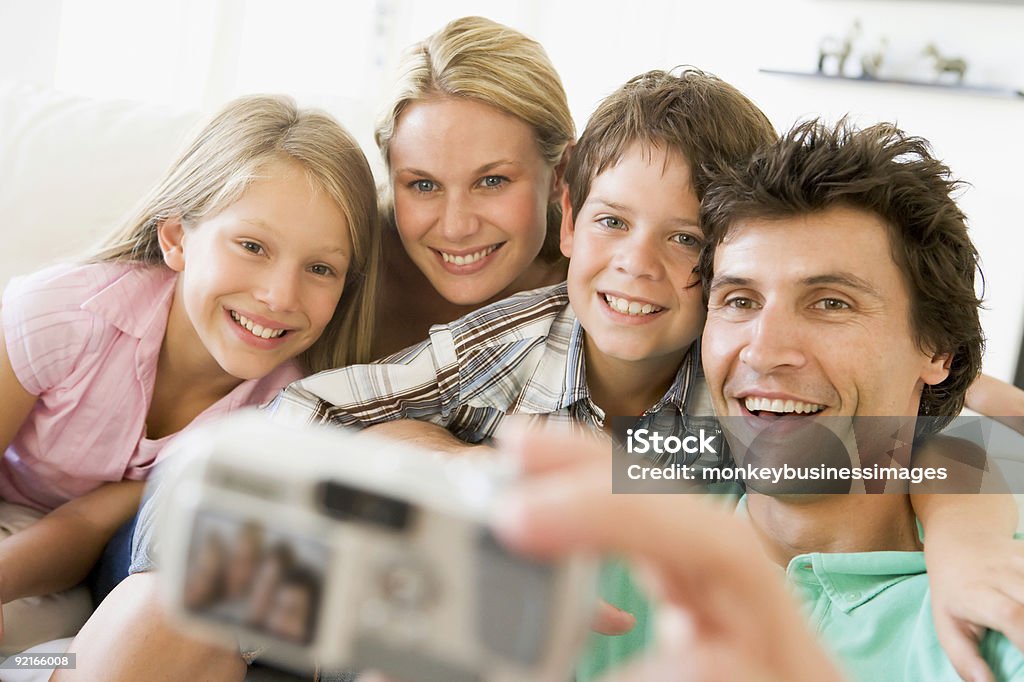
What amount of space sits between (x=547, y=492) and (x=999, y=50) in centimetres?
434

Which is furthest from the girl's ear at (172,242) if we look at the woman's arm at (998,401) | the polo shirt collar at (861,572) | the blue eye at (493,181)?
the woman's arm at (998,401)

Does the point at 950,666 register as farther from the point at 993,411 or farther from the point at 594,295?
the point at 993,411

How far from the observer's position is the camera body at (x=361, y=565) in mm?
445

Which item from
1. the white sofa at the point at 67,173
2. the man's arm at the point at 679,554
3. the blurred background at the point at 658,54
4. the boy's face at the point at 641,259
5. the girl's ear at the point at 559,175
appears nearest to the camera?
the man's arm at the point at 679,554

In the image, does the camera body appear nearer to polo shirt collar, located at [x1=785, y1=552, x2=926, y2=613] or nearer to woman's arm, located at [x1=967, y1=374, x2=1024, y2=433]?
polo shirt collar, located at [x1=785, y1=552, x2=926, y2=613]

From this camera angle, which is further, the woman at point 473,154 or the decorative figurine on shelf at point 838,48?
the decorative figurine on shelf at point 838,48

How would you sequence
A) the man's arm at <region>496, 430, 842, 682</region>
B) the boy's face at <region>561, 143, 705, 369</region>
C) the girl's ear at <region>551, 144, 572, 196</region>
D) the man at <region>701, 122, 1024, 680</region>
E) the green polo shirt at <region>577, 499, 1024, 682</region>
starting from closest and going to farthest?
the man's arm at <region>496, 430, 842, 682</region>, the green polo shirt at <region>577, 499, 1024, 682</region>, the man at <region>701, 122, 1024, 680</region>, the boy's face at <region>561, 143, 705, 369</region>, the girl's ear at <region>551, 144, 572, 196</region>

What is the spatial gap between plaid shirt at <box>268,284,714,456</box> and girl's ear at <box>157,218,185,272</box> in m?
0.31

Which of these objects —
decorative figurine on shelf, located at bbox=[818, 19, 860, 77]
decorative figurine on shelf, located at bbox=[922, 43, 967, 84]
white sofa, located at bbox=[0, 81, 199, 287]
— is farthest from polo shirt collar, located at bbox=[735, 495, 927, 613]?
decorative figurine on shelf, located at bbox=[818, 19, 860, 77]

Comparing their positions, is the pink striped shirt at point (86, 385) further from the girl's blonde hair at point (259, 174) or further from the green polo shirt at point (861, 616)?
the green polo shirt at point (861, 616)

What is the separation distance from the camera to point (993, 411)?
179 centimetres

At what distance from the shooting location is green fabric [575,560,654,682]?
108cm

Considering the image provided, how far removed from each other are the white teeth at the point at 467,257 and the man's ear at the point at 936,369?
646mm

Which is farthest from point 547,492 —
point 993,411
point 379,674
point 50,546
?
point 993,411
